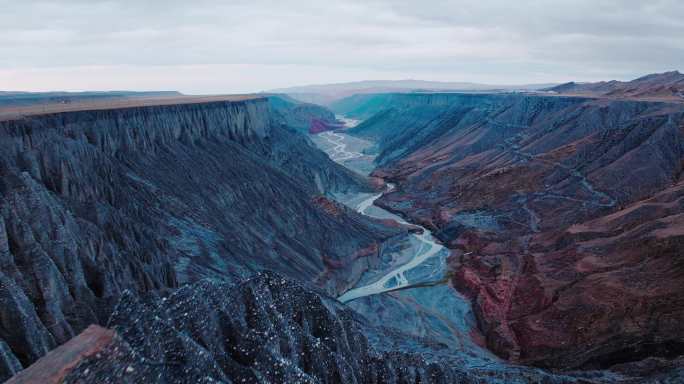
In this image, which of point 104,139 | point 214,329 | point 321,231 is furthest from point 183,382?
point 321,231

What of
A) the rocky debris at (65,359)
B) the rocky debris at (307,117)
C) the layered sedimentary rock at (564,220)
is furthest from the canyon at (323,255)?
the rocky debris at (307,117)

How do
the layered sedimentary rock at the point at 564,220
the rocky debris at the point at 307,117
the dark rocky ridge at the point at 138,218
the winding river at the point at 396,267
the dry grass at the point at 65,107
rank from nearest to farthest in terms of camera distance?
1. the dark rocky ridge at the point at 138,218
2. the layered sedimentary rock at the point at 564,220
3. the dry grass at the point at 65,107
4. the winding river at the point at 396,267
5. the rocky debris at the point at 307,117

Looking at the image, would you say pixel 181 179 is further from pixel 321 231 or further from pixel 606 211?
pixel 606 211

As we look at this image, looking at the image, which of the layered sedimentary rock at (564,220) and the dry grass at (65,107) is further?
the dry grass at (65,107)

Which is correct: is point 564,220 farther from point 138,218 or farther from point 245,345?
point 245,345

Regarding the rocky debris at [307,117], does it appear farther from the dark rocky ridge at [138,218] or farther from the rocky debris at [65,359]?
the rocky debris at [65,359]

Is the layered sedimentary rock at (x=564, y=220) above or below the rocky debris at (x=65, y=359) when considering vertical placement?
below
